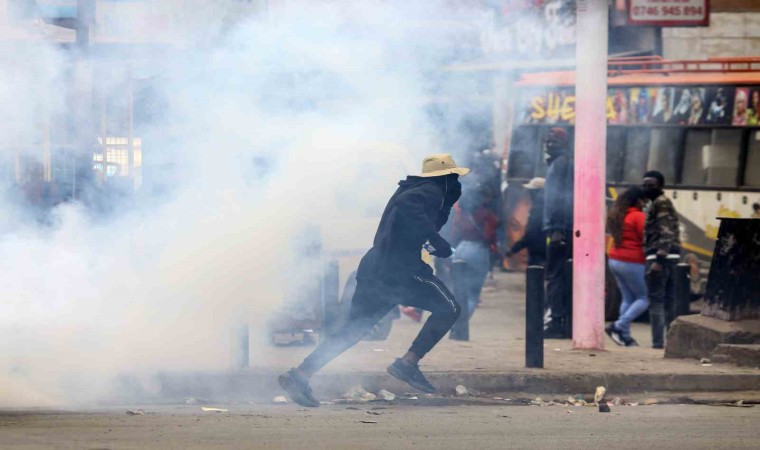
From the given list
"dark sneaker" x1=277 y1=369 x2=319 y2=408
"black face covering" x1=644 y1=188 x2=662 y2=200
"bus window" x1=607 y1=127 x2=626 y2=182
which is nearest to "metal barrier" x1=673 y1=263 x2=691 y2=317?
"black face covering" x1=644 y1=188 x2=662 y2=200

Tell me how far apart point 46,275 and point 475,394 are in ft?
9.93

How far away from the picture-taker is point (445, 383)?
867 centimetres

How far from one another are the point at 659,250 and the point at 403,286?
4231 mm

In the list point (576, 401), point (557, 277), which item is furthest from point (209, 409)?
point (557, 277)

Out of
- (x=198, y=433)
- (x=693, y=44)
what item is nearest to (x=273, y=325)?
(x=198, y=433)

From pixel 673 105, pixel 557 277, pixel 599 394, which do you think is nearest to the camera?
pixel 599 394

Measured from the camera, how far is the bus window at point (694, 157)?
15539 millimetres

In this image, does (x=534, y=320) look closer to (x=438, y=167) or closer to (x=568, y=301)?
(x=438, y=167)

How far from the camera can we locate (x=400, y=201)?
7984mm

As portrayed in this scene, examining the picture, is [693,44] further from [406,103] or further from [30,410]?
[30,410]

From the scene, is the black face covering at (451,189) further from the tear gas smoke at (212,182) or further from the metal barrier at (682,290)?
the metal barrier at (682,290)

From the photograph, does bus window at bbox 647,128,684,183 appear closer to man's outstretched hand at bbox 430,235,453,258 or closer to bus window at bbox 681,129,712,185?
bus window at bbox 681,129,712,185

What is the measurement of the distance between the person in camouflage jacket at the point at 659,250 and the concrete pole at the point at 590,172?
4.33ft

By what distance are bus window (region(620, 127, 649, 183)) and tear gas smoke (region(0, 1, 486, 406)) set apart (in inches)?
222
